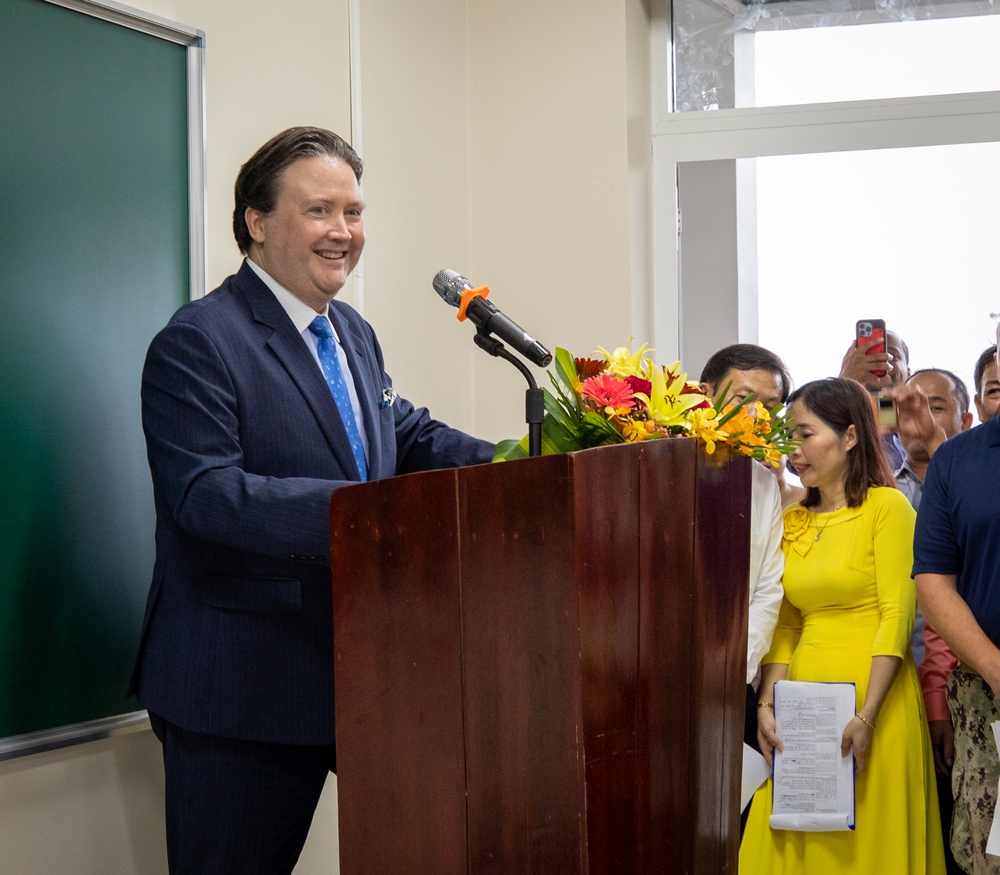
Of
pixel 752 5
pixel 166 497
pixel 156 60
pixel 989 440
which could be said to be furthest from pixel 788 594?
pixel 752 5

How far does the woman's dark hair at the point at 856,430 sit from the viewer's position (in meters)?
3.01

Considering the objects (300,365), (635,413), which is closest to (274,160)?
(300,365)

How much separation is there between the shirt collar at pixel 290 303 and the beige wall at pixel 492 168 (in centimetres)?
124

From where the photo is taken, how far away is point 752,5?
4.16m

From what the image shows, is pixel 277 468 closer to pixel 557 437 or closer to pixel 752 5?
pixel 557 437

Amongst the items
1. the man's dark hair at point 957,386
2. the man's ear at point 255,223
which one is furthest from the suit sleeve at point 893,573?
the man's ear at point 255,223

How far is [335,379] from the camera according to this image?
210 centimetres

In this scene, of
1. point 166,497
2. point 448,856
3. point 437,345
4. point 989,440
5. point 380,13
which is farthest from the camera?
point 437,345

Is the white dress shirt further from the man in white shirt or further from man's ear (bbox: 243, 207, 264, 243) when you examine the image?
man's ear (bbox: 243, 207, 264, 243)

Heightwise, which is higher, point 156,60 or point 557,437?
point 156,60

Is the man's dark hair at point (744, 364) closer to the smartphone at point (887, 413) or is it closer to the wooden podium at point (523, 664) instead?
the smartphone at point (887, 413)

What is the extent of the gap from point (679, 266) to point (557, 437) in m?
2.78

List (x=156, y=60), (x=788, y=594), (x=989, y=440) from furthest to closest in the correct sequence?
(x=788, y=594) → (x=989, y=440) → (x=156, y=60)

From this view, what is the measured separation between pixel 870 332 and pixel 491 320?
8.37ft
